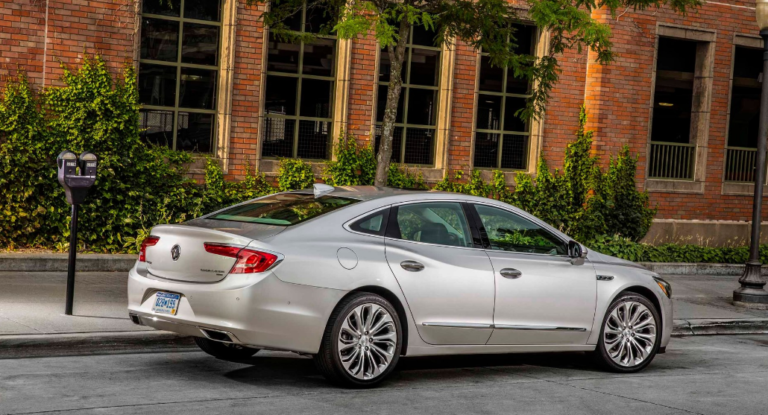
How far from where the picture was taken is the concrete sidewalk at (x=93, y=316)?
8.40 metres

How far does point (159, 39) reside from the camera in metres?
14.7

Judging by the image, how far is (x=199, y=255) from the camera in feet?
23.5

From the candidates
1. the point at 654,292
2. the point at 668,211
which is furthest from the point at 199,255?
the point at 668,211

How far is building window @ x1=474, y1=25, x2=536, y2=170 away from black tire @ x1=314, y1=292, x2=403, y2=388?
408 inches

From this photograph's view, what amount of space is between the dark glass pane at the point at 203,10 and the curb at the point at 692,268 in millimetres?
7755

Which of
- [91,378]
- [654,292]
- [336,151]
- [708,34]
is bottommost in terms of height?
[91,378]

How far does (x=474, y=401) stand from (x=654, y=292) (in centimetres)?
258

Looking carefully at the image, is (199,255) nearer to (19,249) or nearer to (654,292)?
(654,292)

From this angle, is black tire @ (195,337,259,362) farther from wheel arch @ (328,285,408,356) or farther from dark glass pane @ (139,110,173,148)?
dark glass pane @ (139,110,173,148)

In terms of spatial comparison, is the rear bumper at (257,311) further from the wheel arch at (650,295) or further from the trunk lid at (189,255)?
the wheel arch at (650,295)

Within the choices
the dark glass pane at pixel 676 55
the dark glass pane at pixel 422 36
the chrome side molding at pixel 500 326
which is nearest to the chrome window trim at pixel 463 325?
the chrome side molding at pixel 500 326

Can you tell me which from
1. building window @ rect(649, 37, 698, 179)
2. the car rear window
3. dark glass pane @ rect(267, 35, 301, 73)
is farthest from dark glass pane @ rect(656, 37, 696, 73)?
the car rear window

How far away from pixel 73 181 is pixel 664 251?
1135 cm

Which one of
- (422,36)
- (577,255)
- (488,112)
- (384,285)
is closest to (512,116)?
(488,112)
